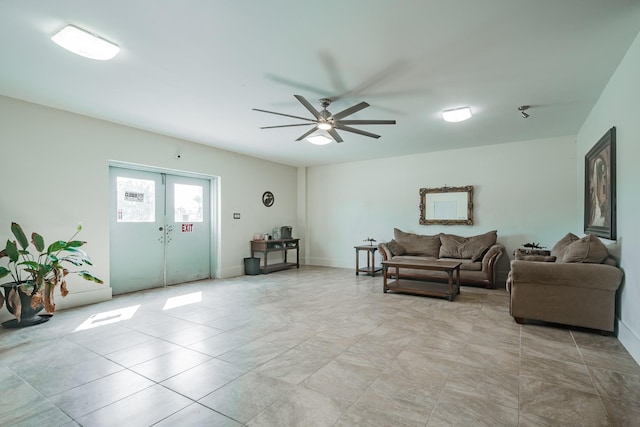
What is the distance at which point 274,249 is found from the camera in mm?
6945

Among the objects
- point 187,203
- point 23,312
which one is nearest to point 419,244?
point 187,203

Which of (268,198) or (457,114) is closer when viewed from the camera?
(457,114)

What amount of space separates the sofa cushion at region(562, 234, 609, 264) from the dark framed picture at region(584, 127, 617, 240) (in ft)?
0.48

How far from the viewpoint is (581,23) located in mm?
2322

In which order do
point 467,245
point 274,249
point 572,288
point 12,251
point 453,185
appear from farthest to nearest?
1. point 274,249
2. point 453,185
3. point 467,245
4. point 12,251
5. point 572,288

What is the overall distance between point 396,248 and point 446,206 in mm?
1374

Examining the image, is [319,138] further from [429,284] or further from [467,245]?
[467,245]

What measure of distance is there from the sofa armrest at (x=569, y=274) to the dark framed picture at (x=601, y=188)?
15.2 inches

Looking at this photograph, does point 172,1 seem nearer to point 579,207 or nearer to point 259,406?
point 259,406

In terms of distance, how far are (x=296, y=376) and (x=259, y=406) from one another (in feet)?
1.38

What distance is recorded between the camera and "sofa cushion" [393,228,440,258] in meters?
6.20

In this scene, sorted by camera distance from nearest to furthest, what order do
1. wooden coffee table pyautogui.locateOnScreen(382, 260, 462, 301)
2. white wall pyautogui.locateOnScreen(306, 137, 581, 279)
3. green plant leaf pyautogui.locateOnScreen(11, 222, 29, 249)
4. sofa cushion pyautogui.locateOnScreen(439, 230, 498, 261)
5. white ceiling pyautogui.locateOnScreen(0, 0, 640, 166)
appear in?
white ceiling pyautogui.locateOnScreen(0, 0, 640, 166) → green plant leaf pyautogui.locateOnScreen(11, 222, 29, 249) → wooden coffee table pyautogui.locateOnScreen(382, 260, 462, 301) → white wall pyautogui.locateOnScreen(306, 137, 581, 279) → sofa cushion pyautogui.locateOnScreen(439, 230, 498, 261)

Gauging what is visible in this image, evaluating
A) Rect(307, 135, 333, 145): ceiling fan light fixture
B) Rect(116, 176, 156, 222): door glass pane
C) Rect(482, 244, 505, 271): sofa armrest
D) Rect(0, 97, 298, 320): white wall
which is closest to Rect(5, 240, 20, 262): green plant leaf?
Rect(0, 97, 298, 320): white wall

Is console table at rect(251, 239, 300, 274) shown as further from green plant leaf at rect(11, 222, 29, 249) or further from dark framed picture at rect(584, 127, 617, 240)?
dark framed picture at rect(584, 127, 617, 240)
